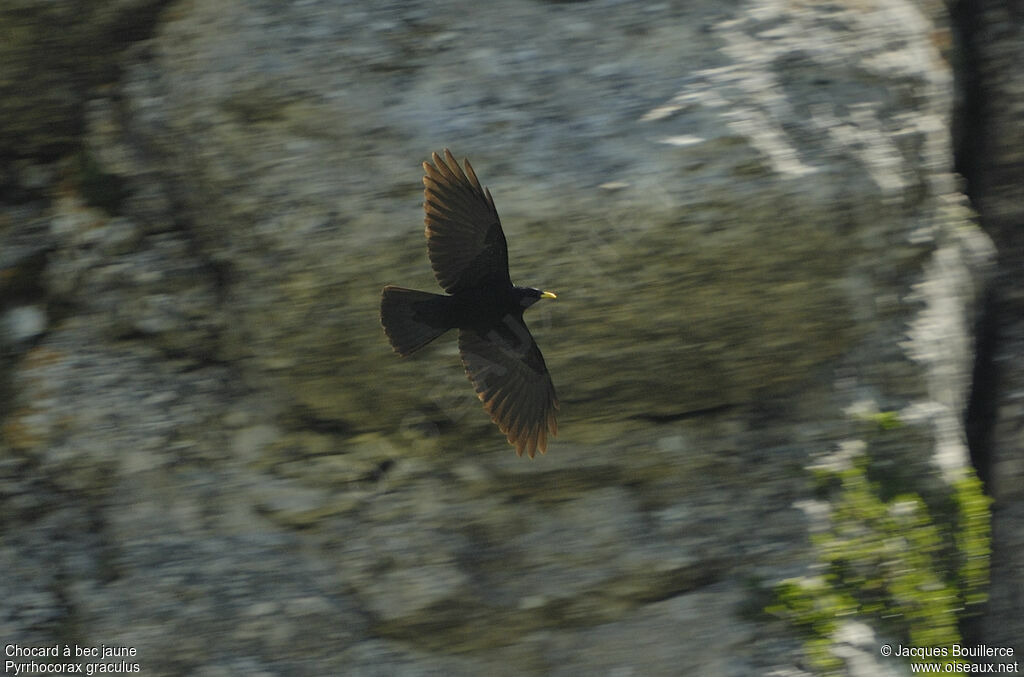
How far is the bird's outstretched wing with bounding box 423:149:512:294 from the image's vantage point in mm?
3732

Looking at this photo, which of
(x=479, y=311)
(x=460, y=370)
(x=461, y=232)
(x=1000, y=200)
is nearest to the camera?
(x=461, y=232)

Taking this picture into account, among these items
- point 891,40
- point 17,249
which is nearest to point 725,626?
point 891,40

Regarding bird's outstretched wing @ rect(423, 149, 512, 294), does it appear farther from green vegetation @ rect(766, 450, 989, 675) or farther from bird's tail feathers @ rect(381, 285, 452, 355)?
green vegetation @ rect(766, 450, 989, 675)

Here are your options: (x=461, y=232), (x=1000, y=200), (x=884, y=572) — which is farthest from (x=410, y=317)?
(x=1000, y=200)

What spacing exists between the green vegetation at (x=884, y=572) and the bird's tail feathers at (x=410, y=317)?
2.01 metres

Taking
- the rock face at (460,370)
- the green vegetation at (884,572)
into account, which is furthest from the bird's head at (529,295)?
the green vegetation at (884,572)

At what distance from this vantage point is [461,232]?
383cm

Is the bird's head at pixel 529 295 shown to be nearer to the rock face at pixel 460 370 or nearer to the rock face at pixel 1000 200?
the rock face at pixel 460 370

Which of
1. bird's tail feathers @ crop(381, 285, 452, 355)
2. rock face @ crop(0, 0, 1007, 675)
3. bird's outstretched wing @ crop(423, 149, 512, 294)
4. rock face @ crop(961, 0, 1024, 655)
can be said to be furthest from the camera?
rock face @ crop(961, 0, 1024, 655)

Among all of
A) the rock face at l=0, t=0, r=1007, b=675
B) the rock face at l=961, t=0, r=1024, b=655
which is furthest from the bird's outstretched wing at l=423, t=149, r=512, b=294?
the rock face at l=961, t=0, r=1024, b=655

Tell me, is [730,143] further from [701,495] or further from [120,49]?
[120,49]

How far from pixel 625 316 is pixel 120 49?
2747mm

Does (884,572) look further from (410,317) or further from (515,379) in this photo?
(410,317)

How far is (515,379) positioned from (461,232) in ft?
2.04
